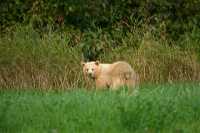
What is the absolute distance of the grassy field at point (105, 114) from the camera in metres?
9.88

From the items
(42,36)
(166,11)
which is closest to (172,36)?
(166,11)

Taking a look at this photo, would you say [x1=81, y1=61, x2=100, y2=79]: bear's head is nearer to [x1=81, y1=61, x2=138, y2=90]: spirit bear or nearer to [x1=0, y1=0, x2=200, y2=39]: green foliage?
[x1=81, y1=61, x2=138, y2=90]: spirit bear

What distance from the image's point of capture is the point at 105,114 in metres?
10.3

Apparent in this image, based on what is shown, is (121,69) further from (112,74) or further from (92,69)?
(92,69)

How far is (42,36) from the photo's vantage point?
1823 centimetres

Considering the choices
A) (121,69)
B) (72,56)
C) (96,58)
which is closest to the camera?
(121,69)

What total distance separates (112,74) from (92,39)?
3.95m

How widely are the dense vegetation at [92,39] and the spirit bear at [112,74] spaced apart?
2.31 ft

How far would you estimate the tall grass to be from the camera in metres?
16.4

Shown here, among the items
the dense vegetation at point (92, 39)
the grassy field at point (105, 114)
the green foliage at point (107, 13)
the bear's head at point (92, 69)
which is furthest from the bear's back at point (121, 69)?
the green foliage at point (107, 13)

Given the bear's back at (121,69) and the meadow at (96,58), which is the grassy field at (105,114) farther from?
the bear's back at (121,69)

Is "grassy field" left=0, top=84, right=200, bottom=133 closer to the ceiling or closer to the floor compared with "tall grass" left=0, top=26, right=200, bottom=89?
closer to the floor

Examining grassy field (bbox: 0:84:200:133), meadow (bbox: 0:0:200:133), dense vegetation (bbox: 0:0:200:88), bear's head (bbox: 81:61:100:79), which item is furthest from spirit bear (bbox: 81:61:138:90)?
grassy field (bbox: 0:84:200:133)

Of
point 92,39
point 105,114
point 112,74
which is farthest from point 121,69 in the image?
point 105,114
